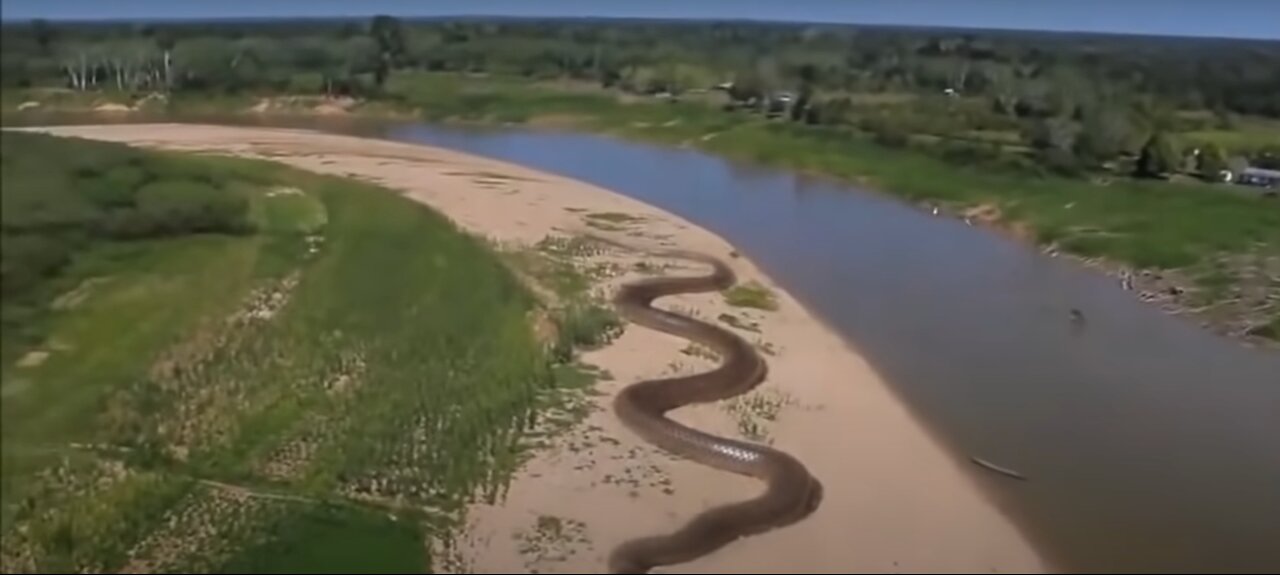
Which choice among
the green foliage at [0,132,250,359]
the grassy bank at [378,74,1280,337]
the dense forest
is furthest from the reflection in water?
the dense forest

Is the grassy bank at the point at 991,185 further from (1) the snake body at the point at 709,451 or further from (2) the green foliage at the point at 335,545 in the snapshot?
(2) the green foliage at the point at 335,545

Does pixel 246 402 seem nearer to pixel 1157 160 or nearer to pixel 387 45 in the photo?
pixel 387 45

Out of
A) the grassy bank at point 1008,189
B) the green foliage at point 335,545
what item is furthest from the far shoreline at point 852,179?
the green foliage at point 335,545

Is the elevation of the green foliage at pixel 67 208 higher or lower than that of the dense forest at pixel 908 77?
higher

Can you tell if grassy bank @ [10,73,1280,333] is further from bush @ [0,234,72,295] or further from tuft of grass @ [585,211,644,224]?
bush @ [0,234,72,295]

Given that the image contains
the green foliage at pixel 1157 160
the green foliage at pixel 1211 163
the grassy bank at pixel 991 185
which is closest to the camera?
the grassy bank at pixel 991 185

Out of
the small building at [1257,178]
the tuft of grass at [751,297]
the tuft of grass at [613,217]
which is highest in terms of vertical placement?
the small building at [1257,178]

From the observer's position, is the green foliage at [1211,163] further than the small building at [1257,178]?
Yes
